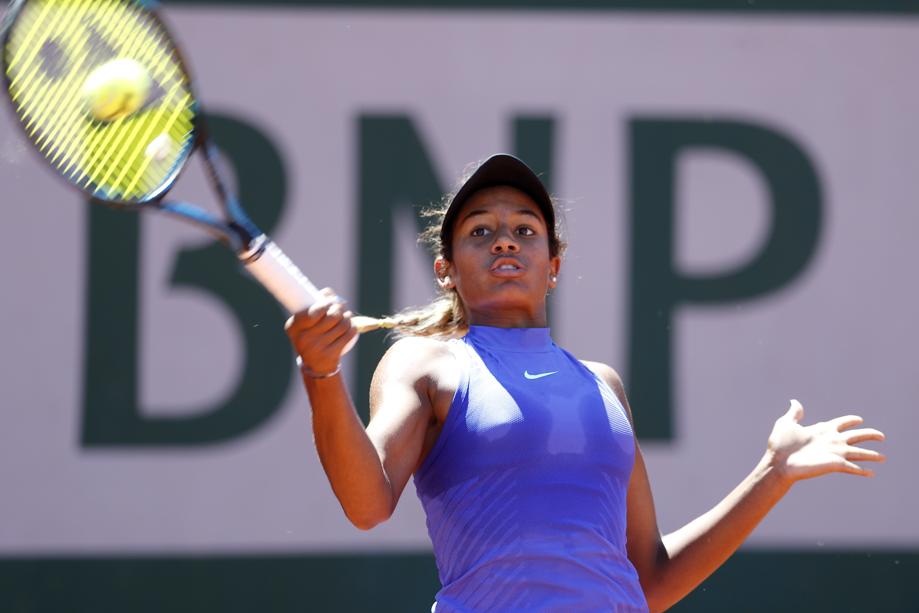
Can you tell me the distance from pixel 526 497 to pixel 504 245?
1.54ft

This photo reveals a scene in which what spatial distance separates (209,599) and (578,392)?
2.57m

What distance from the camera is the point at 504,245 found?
2365 millimetres

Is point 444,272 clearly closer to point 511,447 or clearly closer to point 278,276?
point 511,447

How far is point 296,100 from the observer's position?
460cm

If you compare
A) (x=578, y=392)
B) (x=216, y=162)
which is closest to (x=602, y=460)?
(x=578, y=392)

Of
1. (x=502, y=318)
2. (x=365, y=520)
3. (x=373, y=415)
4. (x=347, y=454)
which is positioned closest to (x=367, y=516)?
(x=365, y=520)

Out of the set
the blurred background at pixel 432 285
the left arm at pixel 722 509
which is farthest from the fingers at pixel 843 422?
the blurred background at pixel 432 285

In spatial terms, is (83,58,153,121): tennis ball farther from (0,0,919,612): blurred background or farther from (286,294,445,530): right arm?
(0,0,919,612): blurred background

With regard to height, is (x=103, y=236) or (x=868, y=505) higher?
(x=103, y=236)

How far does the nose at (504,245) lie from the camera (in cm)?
236

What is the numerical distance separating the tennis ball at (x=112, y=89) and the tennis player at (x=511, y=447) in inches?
19.2

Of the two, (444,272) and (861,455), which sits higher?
(444,272)

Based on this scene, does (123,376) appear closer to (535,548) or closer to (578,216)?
(578,216)

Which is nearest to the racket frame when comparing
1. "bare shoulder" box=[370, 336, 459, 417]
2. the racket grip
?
the racket grip
